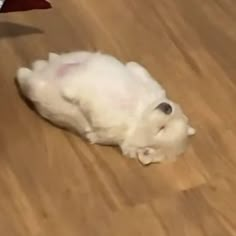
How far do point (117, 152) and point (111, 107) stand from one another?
0.34 feet

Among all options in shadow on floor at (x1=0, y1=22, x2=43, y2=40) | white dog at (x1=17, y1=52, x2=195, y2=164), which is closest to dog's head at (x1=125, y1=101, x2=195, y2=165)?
white dog at (x1=17, y1=52, x2=195, y2=164)

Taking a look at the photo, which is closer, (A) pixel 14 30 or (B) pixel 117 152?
(B) pixel 117 152

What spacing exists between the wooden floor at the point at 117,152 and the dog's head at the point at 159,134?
0.02 meters

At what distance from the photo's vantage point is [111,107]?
137 centimetres

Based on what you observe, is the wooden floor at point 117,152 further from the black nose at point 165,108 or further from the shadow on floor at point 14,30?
the black nose at point 165,108

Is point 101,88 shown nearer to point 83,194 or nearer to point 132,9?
point 83,194

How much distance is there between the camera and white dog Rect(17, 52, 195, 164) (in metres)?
1.37

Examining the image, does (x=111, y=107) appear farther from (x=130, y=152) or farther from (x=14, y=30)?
(x=14, y=30)

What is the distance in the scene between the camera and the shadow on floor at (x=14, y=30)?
160 cm

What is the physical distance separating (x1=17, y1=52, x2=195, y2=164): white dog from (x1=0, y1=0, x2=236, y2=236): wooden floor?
0.11 feet

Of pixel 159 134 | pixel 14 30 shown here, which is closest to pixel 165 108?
pixel 159 134

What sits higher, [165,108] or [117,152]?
[165,108]

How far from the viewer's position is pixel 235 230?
133cm

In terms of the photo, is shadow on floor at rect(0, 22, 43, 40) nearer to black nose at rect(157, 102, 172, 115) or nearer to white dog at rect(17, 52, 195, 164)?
white dog at rect(17, 52, 195, 164)
